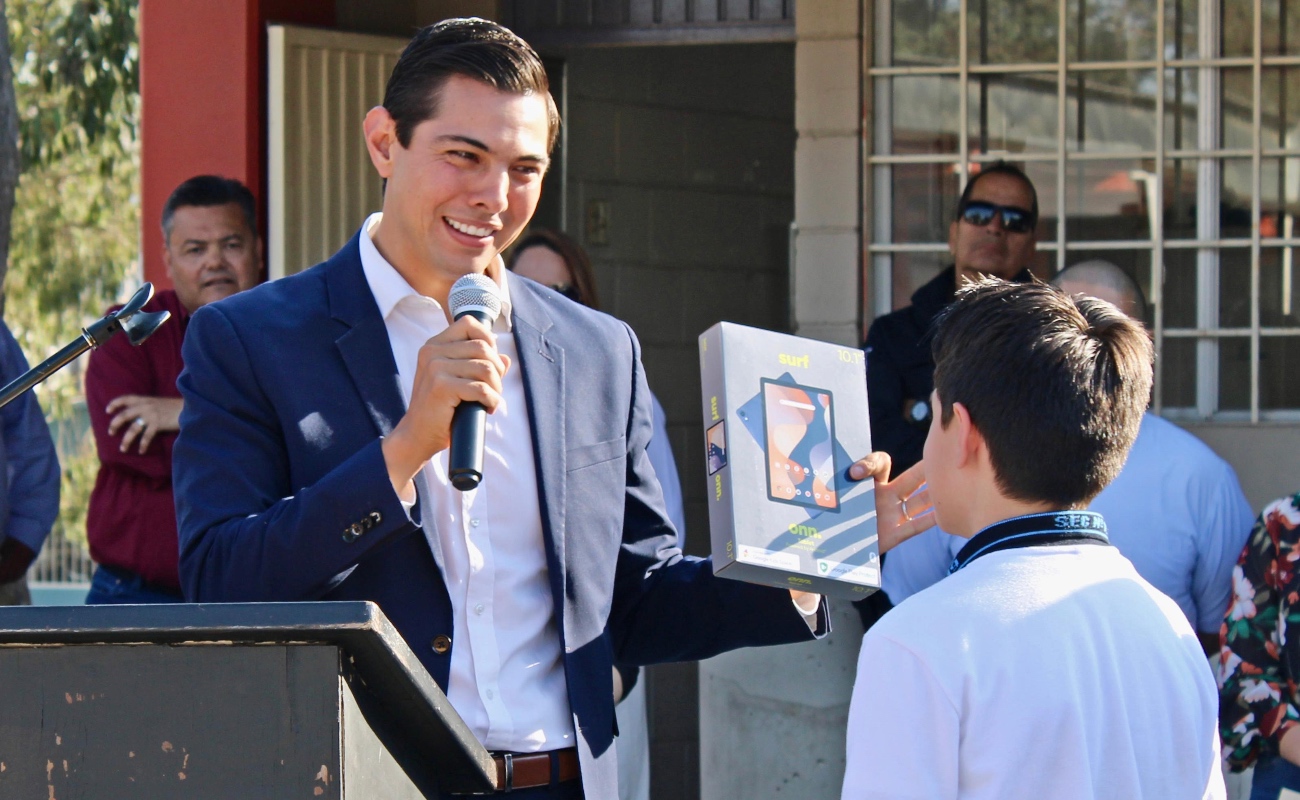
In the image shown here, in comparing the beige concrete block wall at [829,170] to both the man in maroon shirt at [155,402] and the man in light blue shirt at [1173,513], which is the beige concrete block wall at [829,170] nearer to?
the man in light blue shirt at [1173,513]

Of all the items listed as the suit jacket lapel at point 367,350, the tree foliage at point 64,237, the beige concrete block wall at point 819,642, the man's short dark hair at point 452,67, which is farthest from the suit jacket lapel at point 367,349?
the tree foliage at point 64,237

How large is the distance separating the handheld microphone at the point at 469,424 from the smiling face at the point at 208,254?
2.56 m

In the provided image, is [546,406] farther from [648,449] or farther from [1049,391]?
[648,449]

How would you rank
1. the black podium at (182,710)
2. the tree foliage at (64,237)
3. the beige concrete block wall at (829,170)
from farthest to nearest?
the tree foliage at (64,237) → the beige concrete block wall at (829,170) → the black podium at (182,710)

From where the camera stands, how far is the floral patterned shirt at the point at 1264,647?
3.35 metres

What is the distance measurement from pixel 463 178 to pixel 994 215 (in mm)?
2579

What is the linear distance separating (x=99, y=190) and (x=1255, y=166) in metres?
10.6

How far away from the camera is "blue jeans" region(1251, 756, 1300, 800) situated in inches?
131

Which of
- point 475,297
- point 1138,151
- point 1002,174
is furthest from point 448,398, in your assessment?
point 1138,151

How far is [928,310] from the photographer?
4.51 meters

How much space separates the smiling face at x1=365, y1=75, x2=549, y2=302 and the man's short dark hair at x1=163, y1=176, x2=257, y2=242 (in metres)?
2.49

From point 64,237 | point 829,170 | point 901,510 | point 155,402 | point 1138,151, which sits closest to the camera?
point 901,510

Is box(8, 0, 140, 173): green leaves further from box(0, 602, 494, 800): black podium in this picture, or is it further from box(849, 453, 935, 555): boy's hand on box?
box(0, 602, 494, 800): black podium

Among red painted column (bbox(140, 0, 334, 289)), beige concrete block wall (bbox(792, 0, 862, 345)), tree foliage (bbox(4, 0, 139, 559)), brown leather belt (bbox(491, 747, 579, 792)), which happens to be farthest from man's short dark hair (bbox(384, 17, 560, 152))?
tree foliage (bbox(4, 0, 139, 559))
